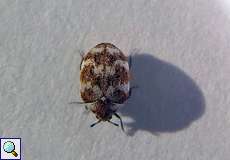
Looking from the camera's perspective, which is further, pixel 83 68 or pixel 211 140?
pixel 211 140

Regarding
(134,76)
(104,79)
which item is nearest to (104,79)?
(104,79)

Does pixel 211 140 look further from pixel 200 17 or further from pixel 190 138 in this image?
pixel 200 17

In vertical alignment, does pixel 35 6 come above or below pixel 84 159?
above

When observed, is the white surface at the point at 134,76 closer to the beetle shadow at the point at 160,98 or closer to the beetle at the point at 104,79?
the beetle shadow at the point at 160,98

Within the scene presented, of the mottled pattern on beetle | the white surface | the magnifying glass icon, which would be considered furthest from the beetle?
the magnifying glass icon

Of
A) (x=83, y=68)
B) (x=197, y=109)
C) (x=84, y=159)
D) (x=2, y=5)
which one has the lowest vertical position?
(x=84, y=159)

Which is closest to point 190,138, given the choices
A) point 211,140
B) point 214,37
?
point 211,140

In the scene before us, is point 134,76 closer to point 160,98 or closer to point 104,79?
point 160,98

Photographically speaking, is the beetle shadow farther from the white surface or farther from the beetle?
the beetle
